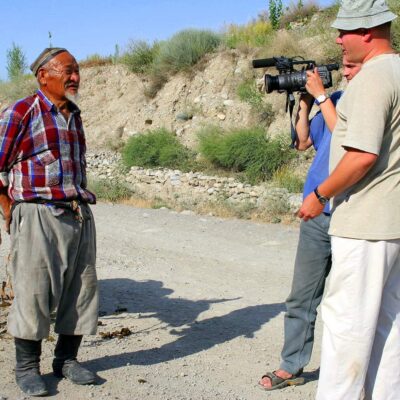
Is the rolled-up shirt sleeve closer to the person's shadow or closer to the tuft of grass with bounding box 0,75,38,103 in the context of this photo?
the person's shadow

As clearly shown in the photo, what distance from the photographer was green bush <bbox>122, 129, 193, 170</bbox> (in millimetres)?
17547

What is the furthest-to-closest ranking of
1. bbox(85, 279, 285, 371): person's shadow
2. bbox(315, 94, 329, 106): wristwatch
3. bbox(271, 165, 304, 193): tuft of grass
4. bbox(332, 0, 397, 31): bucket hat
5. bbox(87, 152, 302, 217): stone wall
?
bbox(271, 165, 304, 193): tuft of grass
bbox(87, 152, 302, 217): stone wall
bbox(85, 279, 285, 371): person's shadow
bbox(315, 94, 329, 106): wristwatch
bbox(332, 0, 397, 31): bucket hat

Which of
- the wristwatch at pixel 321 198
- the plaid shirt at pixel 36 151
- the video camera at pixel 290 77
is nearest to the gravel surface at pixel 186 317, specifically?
the plaid shirt at pixel 36 151

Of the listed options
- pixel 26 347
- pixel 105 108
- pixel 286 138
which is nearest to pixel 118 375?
pixel 26 347

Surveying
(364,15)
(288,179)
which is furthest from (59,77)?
(288,179)

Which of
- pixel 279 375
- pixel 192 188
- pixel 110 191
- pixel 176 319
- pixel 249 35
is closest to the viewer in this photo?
pixel 279 375

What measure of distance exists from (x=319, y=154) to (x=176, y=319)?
2.39 m

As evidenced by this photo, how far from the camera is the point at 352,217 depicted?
3361mm

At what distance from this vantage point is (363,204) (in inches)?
131

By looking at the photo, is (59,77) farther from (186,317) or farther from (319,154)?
(186,317)

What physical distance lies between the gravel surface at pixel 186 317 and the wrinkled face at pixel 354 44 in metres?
2.09

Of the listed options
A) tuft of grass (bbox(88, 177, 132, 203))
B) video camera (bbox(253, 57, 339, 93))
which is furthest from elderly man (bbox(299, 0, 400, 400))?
tuft of grass (bbox(88, 177, 132, 203))

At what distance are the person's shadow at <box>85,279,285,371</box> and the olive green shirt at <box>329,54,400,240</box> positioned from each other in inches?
86.0

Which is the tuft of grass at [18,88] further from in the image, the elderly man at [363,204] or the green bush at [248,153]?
the elderly man at [363,204]
